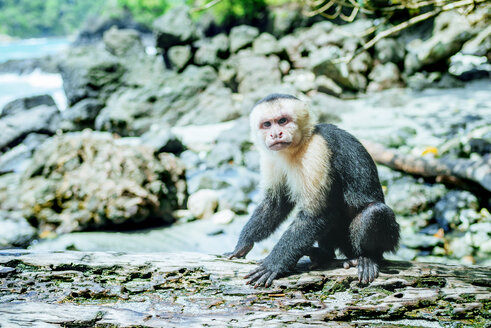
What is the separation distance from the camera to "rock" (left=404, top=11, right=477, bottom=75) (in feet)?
47.5

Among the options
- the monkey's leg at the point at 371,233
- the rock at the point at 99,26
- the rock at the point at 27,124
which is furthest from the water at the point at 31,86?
the monkey's leg at the point at 371,233

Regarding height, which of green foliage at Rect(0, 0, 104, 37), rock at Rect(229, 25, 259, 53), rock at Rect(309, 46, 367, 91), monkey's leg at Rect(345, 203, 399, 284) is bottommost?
monkey's leg at Rect(345, 203, 399, 284)

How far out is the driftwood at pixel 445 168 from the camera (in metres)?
5.97

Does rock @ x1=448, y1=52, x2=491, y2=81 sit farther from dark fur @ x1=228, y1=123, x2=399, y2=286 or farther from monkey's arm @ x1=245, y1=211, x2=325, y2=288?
monkey's arm @ x1=245, y1=211, x2=325, y2=288

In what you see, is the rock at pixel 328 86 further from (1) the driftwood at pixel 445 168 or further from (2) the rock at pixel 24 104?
(2) the rock at pixel 24 104

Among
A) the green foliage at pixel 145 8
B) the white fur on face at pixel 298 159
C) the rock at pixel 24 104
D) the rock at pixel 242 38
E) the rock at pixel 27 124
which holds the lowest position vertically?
the white fur on face at pixel 298 159

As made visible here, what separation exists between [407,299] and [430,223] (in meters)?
4.09

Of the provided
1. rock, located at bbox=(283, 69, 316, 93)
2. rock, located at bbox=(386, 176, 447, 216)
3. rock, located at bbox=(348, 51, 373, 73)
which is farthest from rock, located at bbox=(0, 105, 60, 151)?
rock, located at bbox=(386, 176, 447, 216)

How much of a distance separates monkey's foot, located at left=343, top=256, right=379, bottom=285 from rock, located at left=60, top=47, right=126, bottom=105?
47.6 ft

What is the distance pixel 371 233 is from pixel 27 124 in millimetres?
13412

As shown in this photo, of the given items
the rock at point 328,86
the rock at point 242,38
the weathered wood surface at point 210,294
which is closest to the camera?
the weathered wood surface at point 210,294

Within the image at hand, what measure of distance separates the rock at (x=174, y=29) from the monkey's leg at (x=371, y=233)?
52.1 ft

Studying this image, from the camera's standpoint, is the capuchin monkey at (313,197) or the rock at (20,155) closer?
the capuchin monkey at (313,197)

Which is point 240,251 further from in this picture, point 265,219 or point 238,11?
point 238,11
